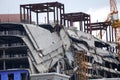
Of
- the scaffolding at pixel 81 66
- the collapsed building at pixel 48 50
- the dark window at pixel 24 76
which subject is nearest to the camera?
the dark window at pixel 24 76

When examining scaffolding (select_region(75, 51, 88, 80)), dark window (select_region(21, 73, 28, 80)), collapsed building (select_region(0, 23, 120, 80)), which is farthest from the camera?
scaffolding (select_region(75, 51, 88, 80))

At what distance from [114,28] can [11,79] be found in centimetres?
5167

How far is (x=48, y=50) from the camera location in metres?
169

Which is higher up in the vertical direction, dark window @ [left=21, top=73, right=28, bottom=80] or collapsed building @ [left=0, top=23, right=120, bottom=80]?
collapsed building @ [left=0, top=23, right=120, bottom=80]

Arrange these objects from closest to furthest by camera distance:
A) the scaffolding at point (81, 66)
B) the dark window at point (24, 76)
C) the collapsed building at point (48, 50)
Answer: the dark window at point (24, 76) → the collapsed building at point (48, 50) → the scaffolding at point (81, 66)

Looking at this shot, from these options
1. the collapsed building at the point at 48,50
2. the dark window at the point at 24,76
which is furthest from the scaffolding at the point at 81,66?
the dark window at the point at 24,76

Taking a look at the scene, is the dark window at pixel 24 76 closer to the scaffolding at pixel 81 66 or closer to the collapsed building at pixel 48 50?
the collapsed building at pixel 48 50

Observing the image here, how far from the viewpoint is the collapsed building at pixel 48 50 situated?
543ft

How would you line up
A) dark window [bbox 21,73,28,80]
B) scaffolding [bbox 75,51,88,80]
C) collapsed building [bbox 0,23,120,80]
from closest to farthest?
dark window [bbox 21,73,28,80] → collapsed building [bbox 0,23,120,80] → scaffolding [bbox 75,51,88,80]

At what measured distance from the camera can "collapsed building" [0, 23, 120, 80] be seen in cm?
16562

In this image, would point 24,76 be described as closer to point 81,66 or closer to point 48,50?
point 48,50

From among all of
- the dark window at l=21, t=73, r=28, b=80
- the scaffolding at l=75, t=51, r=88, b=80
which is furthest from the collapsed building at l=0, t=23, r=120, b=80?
the dark window at l=21, t=73, r=28, b=80

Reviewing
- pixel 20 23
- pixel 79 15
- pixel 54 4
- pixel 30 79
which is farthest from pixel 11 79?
pixel 79 15

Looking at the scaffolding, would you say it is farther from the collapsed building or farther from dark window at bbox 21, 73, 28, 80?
dark window at bbox 21, 73, 28, 80
